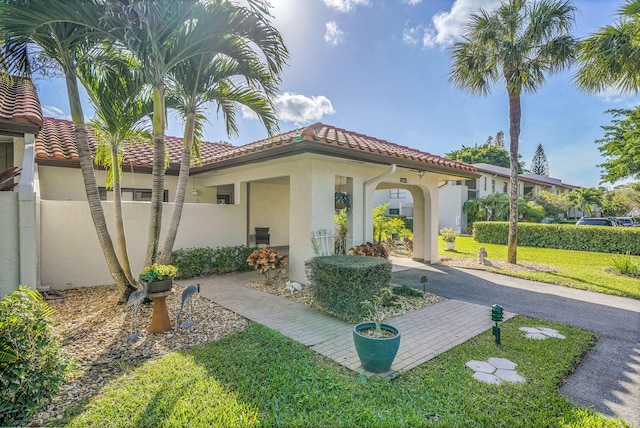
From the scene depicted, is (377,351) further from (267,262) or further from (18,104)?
(18,104)

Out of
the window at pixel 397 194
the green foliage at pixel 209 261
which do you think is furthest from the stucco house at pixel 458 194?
the green foliage at pixel 209 261

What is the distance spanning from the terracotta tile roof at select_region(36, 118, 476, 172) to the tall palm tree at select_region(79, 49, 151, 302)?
301 centimetres

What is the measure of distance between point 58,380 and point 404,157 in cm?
938

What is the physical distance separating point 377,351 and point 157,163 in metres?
6.16

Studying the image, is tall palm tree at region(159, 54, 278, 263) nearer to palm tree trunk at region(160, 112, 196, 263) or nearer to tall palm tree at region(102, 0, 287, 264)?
palm tree trunk at region(160, 112, 196, 263)

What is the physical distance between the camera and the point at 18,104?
27.7 ft

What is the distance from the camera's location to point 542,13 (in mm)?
11797

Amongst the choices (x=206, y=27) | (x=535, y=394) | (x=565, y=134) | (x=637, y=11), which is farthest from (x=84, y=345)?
(x=565, y=134)

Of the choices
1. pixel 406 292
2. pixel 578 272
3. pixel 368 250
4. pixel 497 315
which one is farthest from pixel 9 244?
pixel 578 272

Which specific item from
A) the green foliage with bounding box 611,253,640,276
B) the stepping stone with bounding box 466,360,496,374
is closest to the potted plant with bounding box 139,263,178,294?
the stepping stone with bounding box 466,360,496,374

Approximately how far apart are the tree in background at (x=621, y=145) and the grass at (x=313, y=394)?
961 inches

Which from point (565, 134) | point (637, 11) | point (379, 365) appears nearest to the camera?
point (379, 365)

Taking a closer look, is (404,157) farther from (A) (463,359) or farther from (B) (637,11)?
(B) (637,11)

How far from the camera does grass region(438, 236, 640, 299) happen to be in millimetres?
9938
